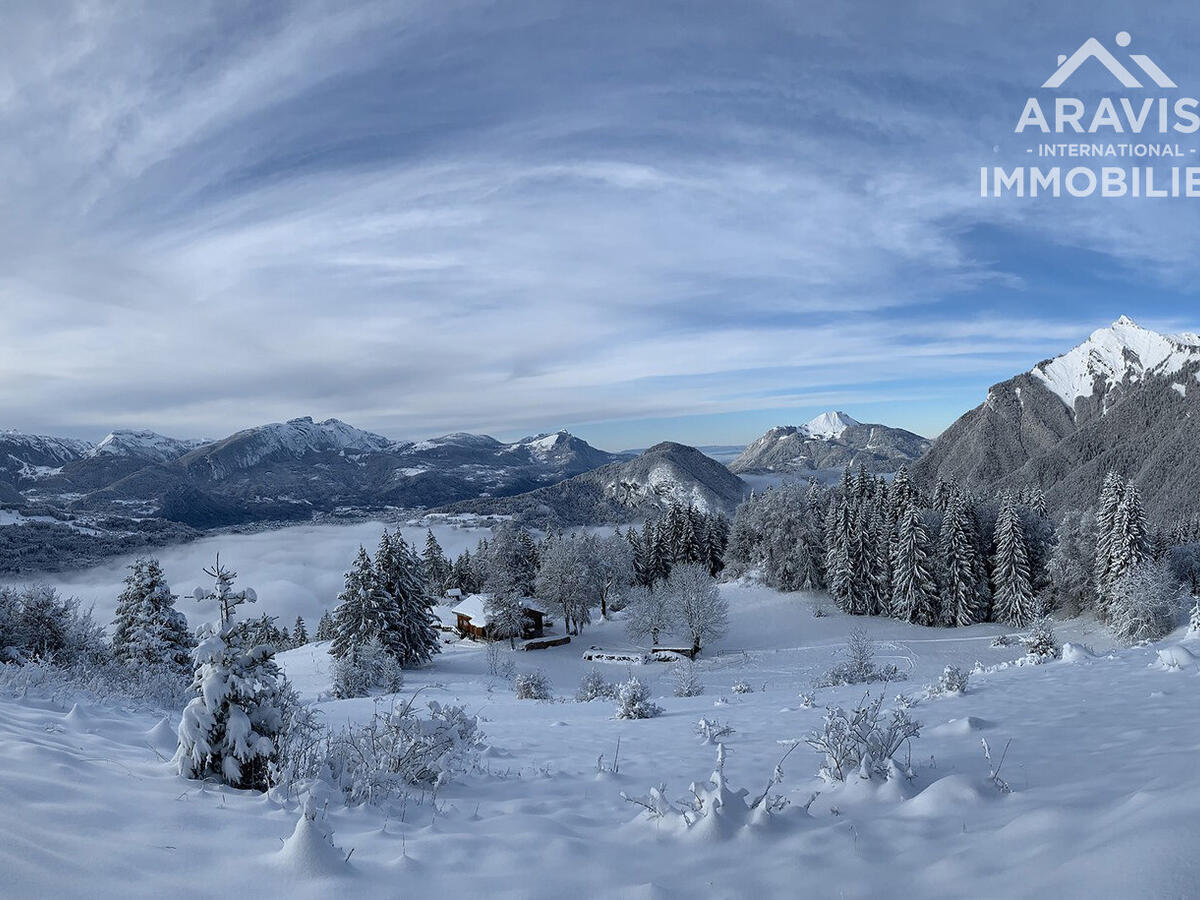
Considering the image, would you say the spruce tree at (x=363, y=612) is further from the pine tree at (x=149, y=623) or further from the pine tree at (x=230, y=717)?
the pine tree at (x=230, y=717)

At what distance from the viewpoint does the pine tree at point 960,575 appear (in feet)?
A: 142

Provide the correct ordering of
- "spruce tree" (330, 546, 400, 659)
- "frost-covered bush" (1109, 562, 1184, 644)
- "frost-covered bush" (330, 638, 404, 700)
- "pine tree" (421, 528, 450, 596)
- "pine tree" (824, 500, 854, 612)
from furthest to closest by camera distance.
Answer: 1. "pine tree" (421, 528, 450, 596)
2. "pine tree" (824, 500, 854, 612)
3. "spruce tree" (330, 546, 400, 659)
4. "frost-covered bush" (1109, 562, 1184, 644)
5. "frost-covered bush" (330, 638, 404, 700)

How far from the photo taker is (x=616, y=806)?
212 inches

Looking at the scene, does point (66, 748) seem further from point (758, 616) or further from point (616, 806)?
point (758, 616)

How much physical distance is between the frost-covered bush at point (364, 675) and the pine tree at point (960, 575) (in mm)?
38012

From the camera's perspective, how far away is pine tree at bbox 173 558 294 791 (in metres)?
5.00

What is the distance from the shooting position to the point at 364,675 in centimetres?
2586

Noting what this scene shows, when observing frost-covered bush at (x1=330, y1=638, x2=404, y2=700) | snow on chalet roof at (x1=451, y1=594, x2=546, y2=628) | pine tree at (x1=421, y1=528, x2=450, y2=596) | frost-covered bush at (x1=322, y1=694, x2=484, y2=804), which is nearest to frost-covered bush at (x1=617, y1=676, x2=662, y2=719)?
frost-covered bush at (x1=322, y1=694, x2=484, y2=804)

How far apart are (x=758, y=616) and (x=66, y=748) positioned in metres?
46.1

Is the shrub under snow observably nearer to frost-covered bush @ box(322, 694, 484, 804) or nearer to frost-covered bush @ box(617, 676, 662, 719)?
frost-covered bush @ box(617, 676, 662, 719)

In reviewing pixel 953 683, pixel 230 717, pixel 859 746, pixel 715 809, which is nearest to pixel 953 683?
pixel 953 683

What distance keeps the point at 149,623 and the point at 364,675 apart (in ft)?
31.7

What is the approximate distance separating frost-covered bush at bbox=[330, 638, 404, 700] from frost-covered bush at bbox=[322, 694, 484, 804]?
735 inches

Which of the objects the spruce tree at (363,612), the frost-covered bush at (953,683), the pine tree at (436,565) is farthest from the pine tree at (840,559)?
the frost-covered bush at (953,683)
